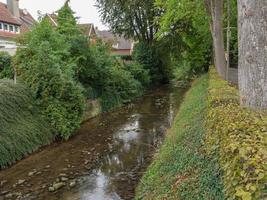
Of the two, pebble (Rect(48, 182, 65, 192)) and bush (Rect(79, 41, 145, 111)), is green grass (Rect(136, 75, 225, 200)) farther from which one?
bush (Rect(79, 41, 145, 111))

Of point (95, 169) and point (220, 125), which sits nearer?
point (220, 125)

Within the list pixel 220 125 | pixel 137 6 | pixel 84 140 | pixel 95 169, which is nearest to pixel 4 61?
pixel 84 140

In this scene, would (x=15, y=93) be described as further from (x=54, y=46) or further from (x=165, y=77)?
(x=165, y=77)

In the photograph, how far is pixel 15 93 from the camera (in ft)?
40.7

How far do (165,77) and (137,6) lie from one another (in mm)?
7732

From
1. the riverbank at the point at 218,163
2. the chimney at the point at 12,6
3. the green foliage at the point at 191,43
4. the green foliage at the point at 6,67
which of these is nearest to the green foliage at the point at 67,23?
the green foliage at the point at 6,67

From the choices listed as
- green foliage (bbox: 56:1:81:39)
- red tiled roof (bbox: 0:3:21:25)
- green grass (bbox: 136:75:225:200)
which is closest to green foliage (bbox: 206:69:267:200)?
green grass (bbox: 136:75:225:200)

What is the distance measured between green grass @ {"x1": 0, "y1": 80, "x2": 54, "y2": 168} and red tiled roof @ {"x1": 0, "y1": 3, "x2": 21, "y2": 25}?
69.9 feet

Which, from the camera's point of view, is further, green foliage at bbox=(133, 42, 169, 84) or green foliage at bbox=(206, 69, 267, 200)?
green foliage at bbox=(133, 42, 169, 84)

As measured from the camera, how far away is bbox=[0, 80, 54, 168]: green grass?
35.4 ft

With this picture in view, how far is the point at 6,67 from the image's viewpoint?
1521cm

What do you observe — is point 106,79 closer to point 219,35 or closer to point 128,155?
point 219,35

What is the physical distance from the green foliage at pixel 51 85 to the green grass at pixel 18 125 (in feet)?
1.35

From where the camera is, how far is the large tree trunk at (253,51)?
5227mm
